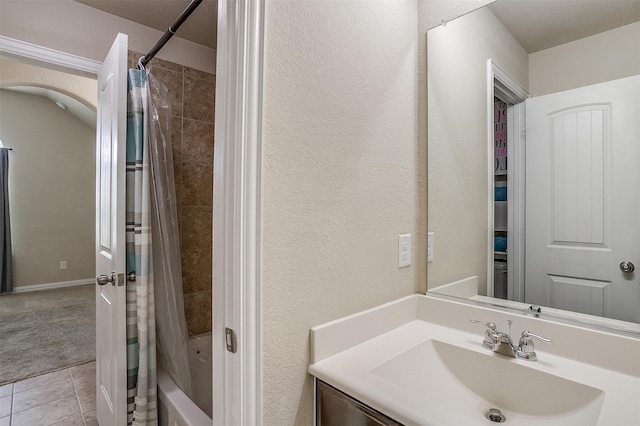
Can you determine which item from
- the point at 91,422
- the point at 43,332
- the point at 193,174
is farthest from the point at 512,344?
the point at 43,332

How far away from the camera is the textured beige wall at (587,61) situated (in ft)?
2.85

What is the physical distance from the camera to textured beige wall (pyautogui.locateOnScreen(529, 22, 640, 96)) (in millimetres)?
868

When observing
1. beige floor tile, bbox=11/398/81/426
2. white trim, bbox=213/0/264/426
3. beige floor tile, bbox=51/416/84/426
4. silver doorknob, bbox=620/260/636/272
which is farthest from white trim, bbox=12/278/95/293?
silver doorknob, bbox=620/260/636/272

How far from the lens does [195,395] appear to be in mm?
1805

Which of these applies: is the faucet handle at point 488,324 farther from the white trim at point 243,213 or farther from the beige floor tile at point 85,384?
the beige floor tile at point 85,384

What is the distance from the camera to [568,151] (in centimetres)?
97

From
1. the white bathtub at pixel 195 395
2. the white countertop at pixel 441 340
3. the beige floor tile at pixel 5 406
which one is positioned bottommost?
the beige floor tile at pixel 5 406

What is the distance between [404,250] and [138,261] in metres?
1.26

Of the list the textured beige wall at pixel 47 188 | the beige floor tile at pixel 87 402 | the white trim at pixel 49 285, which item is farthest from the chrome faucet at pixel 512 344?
A: the white trim at pixel 49 285

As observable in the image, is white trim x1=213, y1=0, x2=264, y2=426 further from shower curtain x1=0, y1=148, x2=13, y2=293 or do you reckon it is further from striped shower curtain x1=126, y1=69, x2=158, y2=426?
shower curtain x1=0, y1=148, x2=13, y2=293

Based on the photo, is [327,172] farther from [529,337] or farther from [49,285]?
[49,285]

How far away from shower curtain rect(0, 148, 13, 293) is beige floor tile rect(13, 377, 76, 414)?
3.34 m

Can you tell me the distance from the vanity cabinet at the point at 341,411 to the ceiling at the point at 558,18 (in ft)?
4.01

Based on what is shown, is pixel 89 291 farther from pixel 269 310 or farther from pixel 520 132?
pixel 520 132
